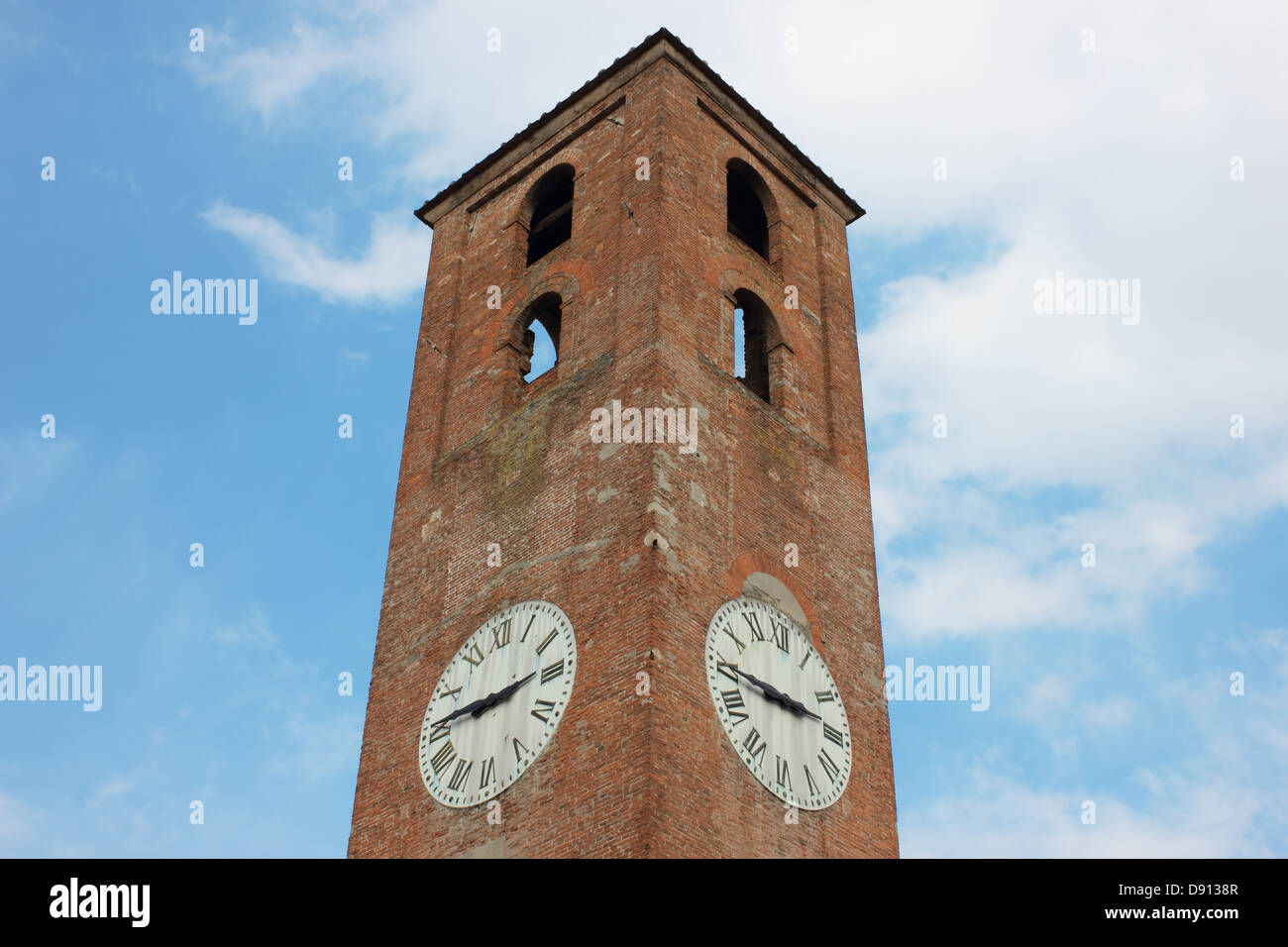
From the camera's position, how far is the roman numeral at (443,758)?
56.3 ft

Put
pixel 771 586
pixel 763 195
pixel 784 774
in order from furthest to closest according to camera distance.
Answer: pixel 763 195 < pixel 771 586 < pixel 784 774

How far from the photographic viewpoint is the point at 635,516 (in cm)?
1702

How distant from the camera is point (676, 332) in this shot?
745 inches

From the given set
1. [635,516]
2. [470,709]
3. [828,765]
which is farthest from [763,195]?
[470,709]

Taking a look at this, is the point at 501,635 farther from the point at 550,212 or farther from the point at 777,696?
the point at 550,212

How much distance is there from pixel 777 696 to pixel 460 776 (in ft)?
11.2

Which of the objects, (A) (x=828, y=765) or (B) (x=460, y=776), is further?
(A) (x=828, y=765)

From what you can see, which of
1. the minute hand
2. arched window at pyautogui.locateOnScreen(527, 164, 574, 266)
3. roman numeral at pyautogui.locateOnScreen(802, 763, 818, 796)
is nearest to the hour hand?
the minute hand

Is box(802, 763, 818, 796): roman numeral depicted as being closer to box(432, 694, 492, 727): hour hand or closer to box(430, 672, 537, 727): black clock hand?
box(430, 672, 537, 727): black clock hand

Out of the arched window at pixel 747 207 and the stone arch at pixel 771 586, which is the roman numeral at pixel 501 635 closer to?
the stone arch at pixel 771 586

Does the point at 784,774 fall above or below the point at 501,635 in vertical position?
below

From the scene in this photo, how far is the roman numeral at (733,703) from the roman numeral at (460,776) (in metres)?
2.77

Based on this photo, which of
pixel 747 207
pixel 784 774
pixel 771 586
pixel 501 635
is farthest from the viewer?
pixel 747 207
